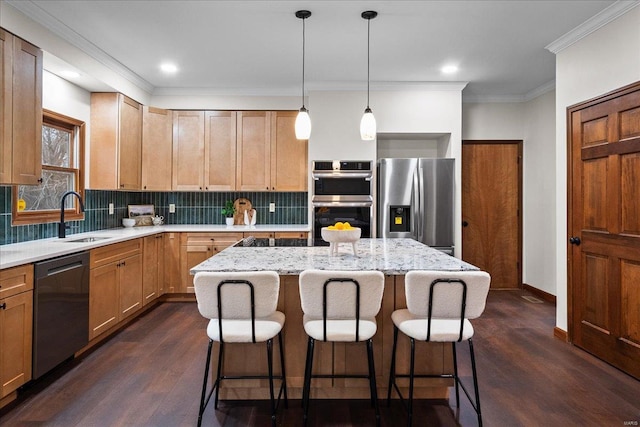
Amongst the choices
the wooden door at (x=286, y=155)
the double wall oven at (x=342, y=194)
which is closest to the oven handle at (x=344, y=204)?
the double wall oven at (x=342, y=194)

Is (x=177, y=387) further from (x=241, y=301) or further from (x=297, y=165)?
(x=297, y=165)

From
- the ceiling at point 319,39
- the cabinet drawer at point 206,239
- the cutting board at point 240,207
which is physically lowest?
the cabinet drawer at point 206,239

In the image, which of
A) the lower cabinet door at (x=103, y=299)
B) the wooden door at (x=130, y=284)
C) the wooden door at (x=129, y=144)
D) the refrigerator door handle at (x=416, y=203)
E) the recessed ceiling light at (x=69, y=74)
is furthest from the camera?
the refrigerator door handle at (x=416, y=203)

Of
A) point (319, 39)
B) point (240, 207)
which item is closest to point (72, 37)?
point (319, 39)

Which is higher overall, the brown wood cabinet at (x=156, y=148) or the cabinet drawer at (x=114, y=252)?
the brown wood cabinet at (x=156, y=148)

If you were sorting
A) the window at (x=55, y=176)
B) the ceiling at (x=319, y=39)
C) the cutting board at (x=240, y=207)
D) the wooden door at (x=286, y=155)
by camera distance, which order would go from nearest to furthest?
the ceiling at (x=319, y=39) → the window at (x=55, y=176) → the wooden door at (x=286, y=155) → the cutting board at (x=240, y=207)

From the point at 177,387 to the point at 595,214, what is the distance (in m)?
3.36

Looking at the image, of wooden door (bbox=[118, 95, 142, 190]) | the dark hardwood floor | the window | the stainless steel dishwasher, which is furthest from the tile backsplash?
the stainless steel dishwasher

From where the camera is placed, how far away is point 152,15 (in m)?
3.00

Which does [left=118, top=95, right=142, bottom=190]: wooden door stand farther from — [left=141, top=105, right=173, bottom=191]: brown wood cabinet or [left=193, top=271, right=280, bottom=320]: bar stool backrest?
[left=193, top=271, right=280, bottom=320]: bar stool backrest

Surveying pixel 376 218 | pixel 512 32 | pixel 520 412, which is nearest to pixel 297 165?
pixel 376 218

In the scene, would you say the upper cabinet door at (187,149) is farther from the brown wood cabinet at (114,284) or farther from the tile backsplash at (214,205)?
the brown wood cabinet at (114,284)

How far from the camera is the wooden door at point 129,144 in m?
4.21

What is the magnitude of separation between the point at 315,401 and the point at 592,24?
3.47 metres
